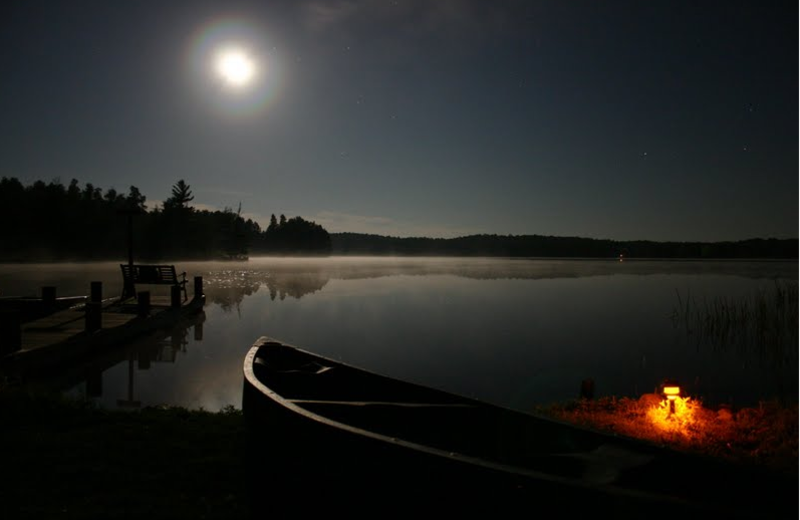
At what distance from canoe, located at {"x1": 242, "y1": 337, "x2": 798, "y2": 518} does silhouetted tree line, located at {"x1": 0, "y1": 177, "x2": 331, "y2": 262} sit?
227 feet

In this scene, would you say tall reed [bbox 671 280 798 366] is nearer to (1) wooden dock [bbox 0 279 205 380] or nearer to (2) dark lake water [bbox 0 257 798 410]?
(2) dark lake water [bbox 0 257 798 410]

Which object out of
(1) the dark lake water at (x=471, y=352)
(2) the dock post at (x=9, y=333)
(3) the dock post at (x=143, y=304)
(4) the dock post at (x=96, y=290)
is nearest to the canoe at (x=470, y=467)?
(1) the dark lake water at (x=471, y=352)

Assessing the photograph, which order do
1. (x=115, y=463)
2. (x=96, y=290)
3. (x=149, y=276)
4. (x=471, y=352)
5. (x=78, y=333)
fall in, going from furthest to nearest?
(x=149, y=276) → (x=96, y=290) → (x=471, y=352) → (x=78, y=333) → (x=115, y=463)

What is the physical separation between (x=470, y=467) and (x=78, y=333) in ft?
47.6

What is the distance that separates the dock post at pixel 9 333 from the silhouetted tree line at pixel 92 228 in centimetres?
6003

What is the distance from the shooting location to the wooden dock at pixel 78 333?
1077cm

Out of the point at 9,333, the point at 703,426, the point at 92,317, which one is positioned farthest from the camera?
the point at 92,317

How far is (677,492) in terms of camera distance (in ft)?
11.7

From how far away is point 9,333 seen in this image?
10.5 m

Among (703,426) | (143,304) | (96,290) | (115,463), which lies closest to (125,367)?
(143,304)

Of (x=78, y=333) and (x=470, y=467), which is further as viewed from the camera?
(x=78, y=333)

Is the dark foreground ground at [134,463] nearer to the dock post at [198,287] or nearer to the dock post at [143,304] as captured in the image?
the dock post at [143,304]

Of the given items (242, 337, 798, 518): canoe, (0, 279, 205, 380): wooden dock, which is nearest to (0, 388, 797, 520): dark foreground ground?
(242, 337, 798, 518): canoe

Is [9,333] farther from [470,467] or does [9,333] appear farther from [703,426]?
[703,426]
